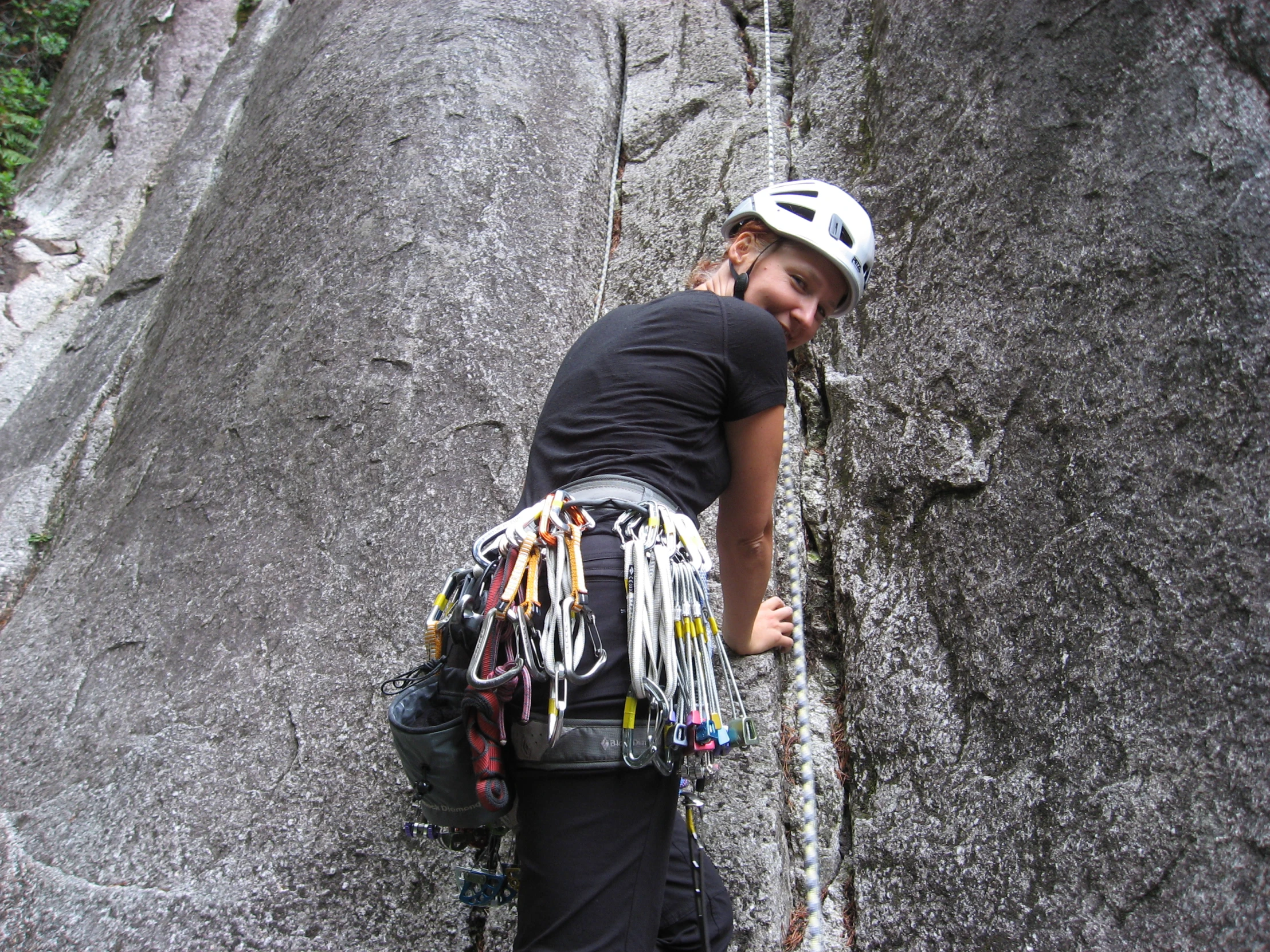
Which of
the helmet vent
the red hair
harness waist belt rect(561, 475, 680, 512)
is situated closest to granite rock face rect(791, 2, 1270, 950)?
the helmet vent

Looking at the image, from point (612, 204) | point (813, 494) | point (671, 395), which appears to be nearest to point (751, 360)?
point (671, 395)

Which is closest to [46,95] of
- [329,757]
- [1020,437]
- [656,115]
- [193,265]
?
[193,265]

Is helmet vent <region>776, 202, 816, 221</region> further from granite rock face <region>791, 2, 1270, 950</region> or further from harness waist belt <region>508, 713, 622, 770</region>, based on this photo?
harness waist belt <region>508, 713, 622, 770</region>

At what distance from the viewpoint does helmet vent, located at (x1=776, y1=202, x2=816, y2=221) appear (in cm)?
238

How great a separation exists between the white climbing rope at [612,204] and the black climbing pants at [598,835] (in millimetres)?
2463

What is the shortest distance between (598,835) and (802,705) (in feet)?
2.41

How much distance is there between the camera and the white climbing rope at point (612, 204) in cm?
408

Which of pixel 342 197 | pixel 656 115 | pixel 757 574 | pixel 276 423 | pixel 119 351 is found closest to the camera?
pixel 757 574

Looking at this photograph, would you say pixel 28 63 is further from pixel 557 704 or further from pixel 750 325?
pixel 557 704

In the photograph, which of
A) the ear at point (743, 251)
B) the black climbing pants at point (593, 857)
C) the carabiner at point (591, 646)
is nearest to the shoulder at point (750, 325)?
the ear at point (743, 251)

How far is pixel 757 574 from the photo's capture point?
81.7 inches

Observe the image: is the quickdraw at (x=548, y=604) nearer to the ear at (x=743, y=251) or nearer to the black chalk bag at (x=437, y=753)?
the black chalk bag at (x=437, y=753)

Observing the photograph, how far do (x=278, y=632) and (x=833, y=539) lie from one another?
1.87 meters

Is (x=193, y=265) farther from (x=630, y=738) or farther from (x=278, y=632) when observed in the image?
(x=630, y=738)
